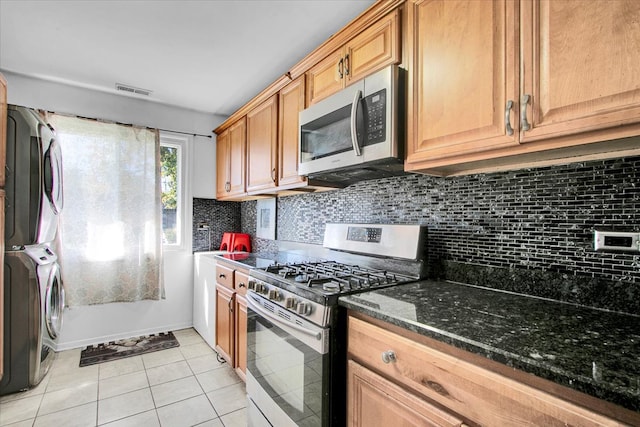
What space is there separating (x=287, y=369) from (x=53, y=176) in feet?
7.69

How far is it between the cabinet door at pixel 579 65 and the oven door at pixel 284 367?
1086 millimetres

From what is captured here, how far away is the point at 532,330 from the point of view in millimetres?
885

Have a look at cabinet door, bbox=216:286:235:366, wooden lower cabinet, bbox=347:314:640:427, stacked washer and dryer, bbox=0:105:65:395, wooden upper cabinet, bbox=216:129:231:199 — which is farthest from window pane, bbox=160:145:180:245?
wooden lower cabinet, bbox=347:314:640:427

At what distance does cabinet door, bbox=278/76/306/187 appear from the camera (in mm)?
2082

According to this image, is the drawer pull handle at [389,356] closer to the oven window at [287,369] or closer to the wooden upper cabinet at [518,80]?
the oven window at [287,369]

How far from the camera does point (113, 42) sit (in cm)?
210

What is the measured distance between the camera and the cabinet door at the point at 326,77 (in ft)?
5.65

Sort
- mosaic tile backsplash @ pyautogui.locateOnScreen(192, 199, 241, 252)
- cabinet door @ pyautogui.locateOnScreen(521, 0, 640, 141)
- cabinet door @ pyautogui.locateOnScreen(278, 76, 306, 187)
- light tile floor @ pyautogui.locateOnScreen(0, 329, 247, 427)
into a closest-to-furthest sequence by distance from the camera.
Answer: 1. cabinet door @ pyautogui.locateOnScreen(521, 0, 640, 141)
2. light tile floor @ pyautogui.locateOnScreen(0, 329, 247, 427)
3. cabinet door @ pyautogui.locateOnScreen(278, 76, 306, 187)
4. mosaic tile backsplash @ pyautogui.locateOnScreen(192, 199, 241, 252)

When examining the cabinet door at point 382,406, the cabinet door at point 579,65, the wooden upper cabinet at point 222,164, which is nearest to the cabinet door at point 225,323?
the wooden upper cabinet at point 222,164

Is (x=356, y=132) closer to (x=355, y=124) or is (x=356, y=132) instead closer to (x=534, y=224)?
(x=355, y=124)

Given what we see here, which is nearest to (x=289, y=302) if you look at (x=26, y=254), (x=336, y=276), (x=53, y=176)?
(x=336, y=276)

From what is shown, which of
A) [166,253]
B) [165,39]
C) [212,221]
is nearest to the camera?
[165,39]

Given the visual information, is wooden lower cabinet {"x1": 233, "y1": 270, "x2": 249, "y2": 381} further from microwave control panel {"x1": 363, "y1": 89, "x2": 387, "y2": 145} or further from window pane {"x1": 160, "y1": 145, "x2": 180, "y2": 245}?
window pane {"x1": 160, "y1": 145, "x2": 180, "y2": 245}

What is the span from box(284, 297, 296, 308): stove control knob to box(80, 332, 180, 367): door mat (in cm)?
211
